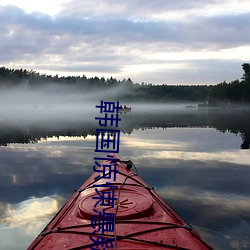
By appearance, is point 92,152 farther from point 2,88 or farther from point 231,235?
point 2,88

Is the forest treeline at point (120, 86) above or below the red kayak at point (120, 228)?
above

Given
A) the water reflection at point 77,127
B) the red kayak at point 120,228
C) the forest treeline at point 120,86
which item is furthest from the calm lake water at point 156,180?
the forest treeline at point 120,86

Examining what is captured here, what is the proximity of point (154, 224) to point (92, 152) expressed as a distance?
12369 mm

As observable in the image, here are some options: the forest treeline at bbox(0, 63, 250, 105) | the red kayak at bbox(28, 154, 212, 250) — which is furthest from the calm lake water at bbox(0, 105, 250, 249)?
the forest treeline at bbox(0, 63, 250, 105)

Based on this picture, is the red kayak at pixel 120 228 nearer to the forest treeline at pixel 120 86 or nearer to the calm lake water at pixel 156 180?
the calm lake water at pixel 156 180

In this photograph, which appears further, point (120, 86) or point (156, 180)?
point (120, 86)

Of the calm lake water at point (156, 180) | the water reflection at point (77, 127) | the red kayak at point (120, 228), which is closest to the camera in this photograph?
the red kayak at point (120, 228)

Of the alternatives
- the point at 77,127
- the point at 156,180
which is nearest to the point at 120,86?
the point at 77,127

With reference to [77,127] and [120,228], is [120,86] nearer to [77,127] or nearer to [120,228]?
[77,127]

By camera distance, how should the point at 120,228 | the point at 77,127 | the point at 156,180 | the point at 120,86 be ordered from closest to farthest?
the point at 120,228
the point at 156,180
the point at 77,127
the point at 120,86

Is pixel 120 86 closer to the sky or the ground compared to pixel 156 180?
closer to the sky

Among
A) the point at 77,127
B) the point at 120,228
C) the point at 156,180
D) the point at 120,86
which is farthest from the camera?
the point at 120,86

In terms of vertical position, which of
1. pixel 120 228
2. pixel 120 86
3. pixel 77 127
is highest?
pixel 120 86

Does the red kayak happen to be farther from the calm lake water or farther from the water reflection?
the water reflection
